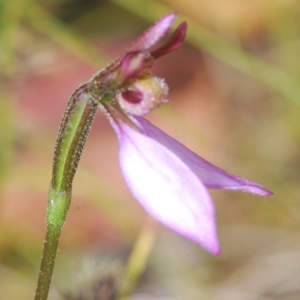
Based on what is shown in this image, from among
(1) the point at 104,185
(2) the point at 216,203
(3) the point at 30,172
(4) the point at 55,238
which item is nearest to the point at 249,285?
(2) the point at 216,203

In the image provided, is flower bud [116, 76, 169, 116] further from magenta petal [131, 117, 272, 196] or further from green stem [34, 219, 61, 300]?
green stem [34, 219, 61, 300]

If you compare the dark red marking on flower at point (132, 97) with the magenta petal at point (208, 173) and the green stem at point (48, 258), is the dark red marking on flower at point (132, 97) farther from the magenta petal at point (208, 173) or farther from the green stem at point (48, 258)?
the green stem at point (48, 258)

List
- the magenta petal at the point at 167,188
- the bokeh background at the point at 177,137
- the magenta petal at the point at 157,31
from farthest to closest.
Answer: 1. the bokeh background at the point at 177,137
2. the magenta petal at the point at 157,31
3. the magenta petal at the point at 167,188

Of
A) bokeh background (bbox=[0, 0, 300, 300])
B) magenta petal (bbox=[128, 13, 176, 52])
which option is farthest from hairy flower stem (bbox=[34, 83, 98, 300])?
bokeh background (bbox=[0, 0, 300, 300])

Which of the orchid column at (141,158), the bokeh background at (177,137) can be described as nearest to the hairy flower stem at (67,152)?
the orchid column at (141,158)

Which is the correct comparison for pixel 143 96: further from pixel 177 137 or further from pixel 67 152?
pixel 177 137

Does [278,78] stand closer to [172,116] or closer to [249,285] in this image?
[172,116]

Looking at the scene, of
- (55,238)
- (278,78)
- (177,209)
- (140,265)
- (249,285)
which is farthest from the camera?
(278,78)
